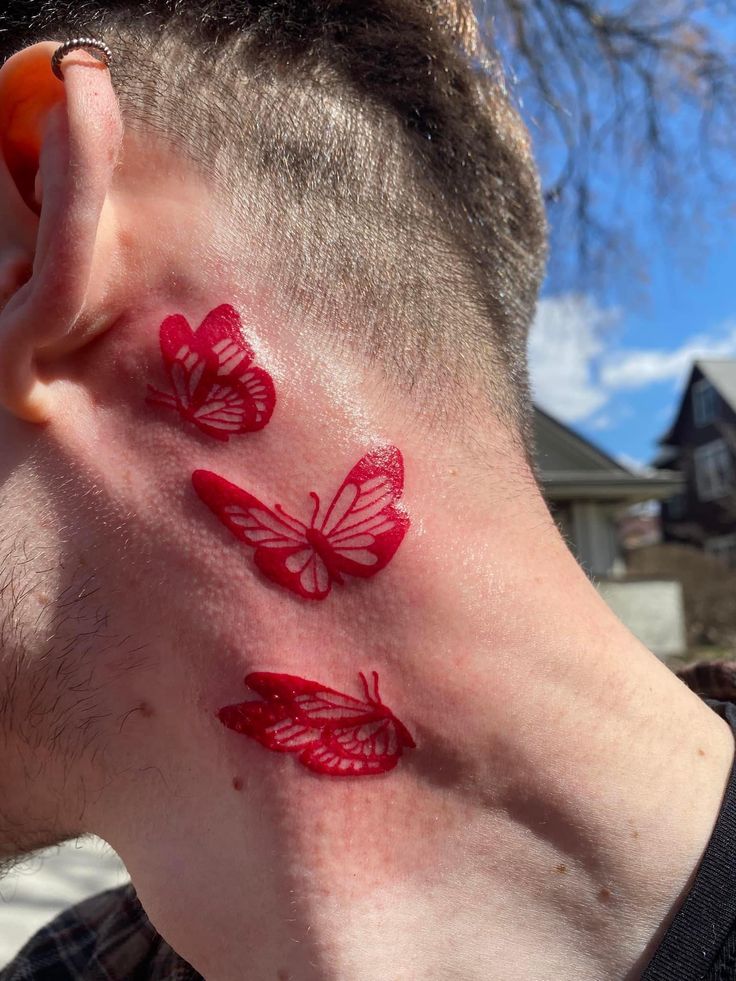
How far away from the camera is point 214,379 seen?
1.24 metres

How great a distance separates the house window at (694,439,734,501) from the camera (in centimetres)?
2795

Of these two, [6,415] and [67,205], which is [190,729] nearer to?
[6,415]

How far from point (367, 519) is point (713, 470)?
101 ft

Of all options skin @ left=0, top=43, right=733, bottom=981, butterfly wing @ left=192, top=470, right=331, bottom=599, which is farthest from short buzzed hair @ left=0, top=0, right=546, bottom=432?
butterfly wing @ left=192, top=470, right=331, bottom=599

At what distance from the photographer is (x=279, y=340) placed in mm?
1256

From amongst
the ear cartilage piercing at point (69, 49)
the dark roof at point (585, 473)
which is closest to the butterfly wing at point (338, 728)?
the ear cartilage piercing at point (69, 49)

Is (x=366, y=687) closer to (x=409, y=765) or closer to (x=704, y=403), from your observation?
(x=409, y=765)

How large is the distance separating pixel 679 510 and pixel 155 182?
33182 millimetres

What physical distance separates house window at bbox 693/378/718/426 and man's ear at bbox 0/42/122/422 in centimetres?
3109

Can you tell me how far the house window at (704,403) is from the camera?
2942 centimetres

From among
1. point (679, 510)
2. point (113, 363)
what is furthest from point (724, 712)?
point (679, 510)

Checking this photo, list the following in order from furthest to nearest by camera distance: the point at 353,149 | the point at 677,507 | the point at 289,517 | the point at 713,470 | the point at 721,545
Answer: the point at 677,507 → the point at 713,470 → the point at 721,545 → the point at 353,149 → the point at 289,517

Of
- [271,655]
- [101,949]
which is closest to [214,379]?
[271,655]

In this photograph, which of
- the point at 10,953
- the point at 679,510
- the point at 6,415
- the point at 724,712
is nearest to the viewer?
the point at 6,415
